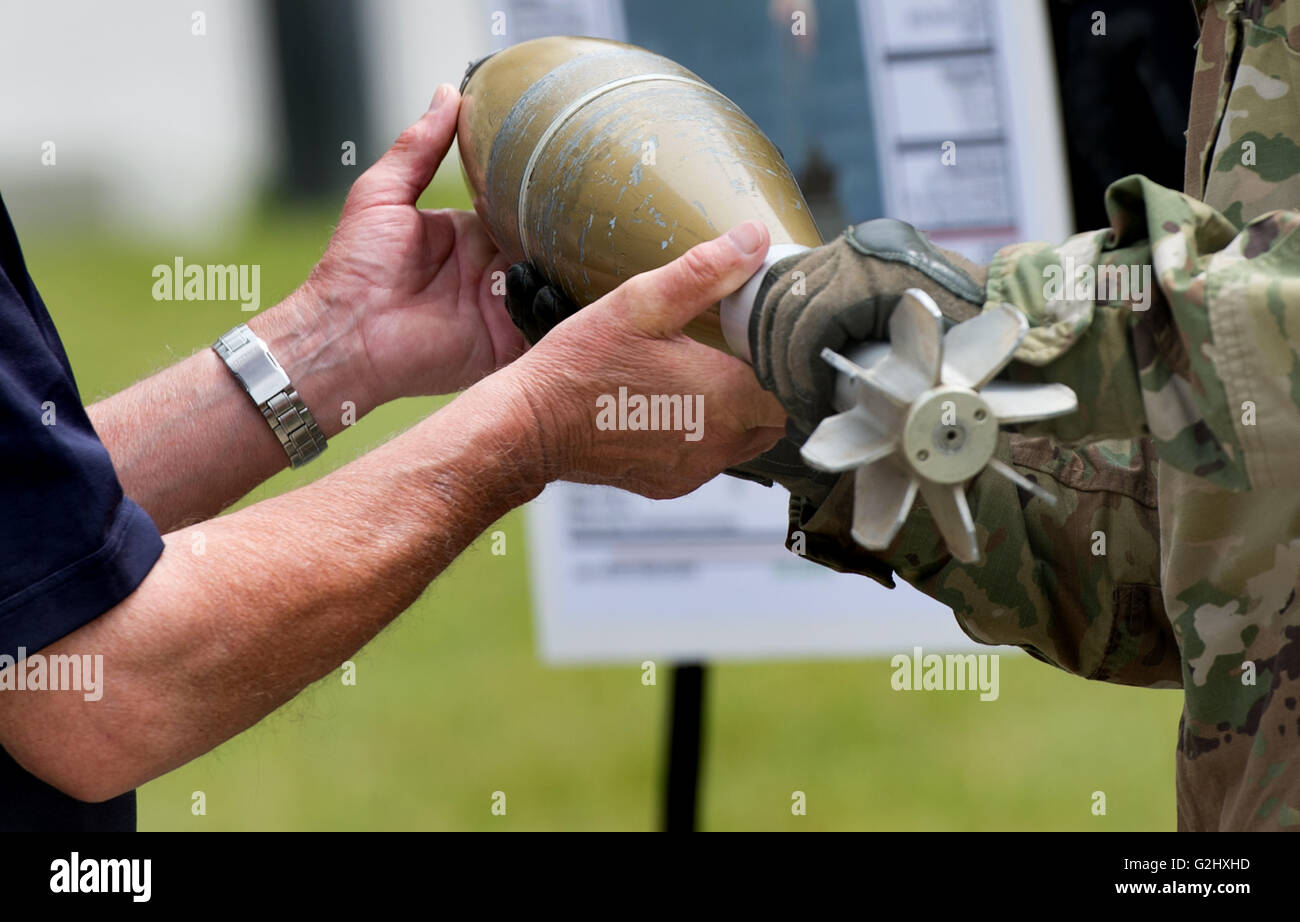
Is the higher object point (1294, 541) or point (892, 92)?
point (892, 92)

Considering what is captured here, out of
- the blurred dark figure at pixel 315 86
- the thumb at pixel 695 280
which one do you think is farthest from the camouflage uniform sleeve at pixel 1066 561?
the blurred dark figure at pixel 315 86

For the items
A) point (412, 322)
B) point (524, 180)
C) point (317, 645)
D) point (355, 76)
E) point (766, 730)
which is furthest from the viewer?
point (355, 76)

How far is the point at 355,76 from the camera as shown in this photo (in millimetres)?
11406

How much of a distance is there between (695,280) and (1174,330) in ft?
1.75

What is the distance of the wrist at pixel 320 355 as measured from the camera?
2.19m

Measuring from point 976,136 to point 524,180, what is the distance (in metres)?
1.48

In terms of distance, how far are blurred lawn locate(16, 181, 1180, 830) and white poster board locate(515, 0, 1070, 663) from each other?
56.6 inches

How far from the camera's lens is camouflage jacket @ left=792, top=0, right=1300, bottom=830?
122 centimetres

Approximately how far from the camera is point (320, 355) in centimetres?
220

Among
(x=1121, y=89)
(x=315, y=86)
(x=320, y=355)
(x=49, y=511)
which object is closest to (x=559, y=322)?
(x=320, y=355)

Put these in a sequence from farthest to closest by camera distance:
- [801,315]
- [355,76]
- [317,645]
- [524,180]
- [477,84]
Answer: [355,76], [477,84], [524,180], [317,645], [801,315]

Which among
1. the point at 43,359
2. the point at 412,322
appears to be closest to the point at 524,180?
the point at 412,322

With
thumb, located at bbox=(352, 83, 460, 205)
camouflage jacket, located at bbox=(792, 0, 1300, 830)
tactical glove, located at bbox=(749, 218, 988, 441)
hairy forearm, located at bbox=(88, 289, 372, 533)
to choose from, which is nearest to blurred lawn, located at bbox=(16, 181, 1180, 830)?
hairy forearm, located at bbox=(88, 289, 372, 533)

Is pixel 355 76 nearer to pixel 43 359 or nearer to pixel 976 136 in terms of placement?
Result: pixel 976 136
